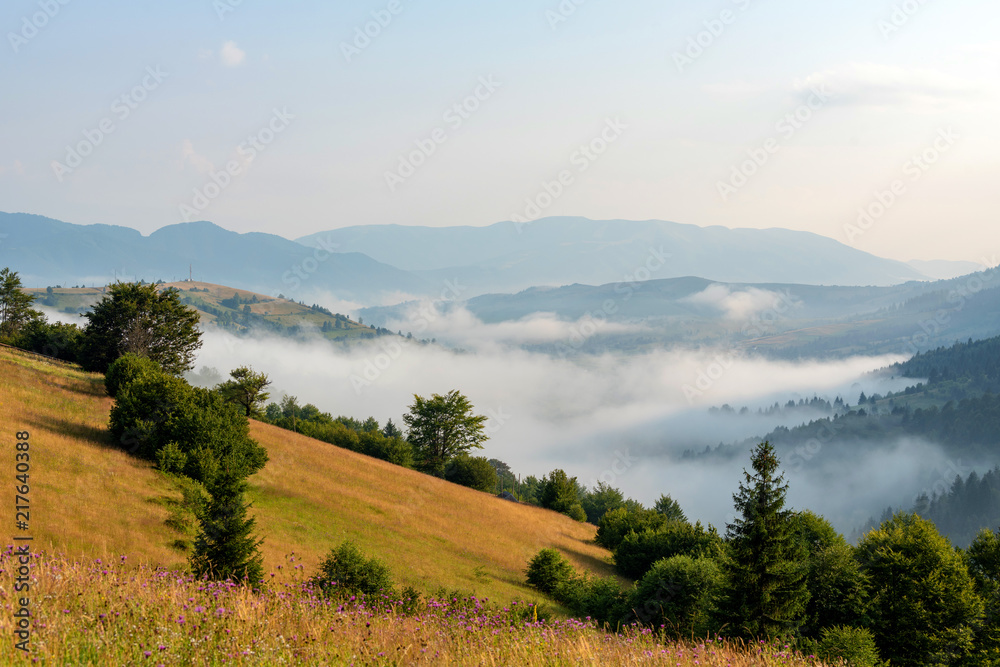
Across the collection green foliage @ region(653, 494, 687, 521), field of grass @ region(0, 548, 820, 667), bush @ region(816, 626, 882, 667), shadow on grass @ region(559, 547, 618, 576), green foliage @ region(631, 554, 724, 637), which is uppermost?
field of grass @ region(0, 548, 820, 667)

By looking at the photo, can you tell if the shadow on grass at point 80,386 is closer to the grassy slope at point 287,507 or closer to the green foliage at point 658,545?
the grassy slope at point 287,507

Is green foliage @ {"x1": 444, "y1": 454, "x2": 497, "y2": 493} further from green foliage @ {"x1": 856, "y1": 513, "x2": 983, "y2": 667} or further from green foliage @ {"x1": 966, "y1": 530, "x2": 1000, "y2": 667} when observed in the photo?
green foliage @ {"x1": 966, "y1": 530, "x2": 1000, "y2": 667}

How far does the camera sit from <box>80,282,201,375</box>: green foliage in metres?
57.5

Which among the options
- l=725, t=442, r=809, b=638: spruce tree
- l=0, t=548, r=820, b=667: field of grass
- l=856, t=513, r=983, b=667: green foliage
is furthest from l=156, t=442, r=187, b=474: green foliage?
l=856, t=513, r=983, b=667: green foliage

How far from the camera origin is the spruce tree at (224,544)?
16.4 metres

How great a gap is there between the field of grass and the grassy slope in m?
→ 5.63

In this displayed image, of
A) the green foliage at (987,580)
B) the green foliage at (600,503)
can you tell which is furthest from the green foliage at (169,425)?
the green foliage at (600,503)

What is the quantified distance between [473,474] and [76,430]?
149 ft

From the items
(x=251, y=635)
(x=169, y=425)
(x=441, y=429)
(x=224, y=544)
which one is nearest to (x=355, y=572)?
(x=224, y=544)

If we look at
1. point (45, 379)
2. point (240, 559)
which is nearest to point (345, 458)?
point (45, 379)

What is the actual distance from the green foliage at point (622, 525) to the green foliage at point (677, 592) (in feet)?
71.8

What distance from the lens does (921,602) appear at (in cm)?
3005

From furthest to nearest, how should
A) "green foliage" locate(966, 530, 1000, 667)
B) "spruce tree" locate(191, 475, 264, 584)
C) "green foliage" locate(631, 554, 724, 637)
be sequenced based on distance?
"green foliage" locate(966, 530, 1000, 667)
"green foliage" locate(631, 554, 724, 637)
"spruce tree" locate(191, 475, 264, 584)

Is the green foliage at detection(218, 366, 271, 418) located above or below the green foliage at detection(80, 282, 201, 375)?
below
